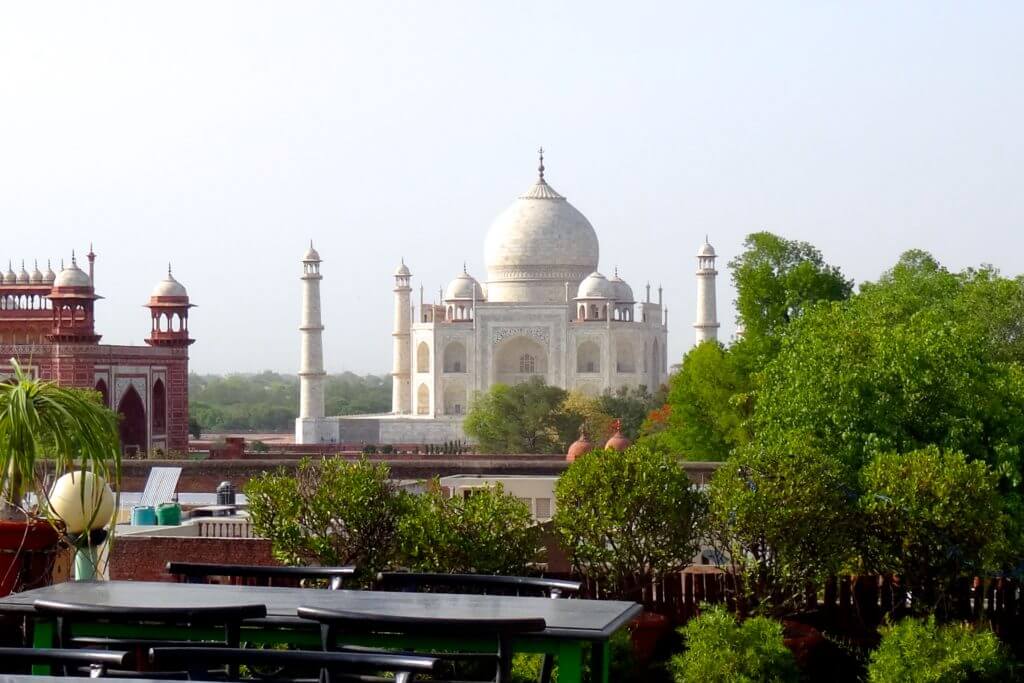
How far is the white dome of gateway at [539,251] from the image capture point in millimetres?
46344

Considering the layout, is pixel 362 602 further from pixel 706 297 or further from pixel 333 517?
pixel 706 297

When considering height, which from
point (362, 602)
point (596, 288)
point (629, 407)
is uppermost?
point (596, 288)

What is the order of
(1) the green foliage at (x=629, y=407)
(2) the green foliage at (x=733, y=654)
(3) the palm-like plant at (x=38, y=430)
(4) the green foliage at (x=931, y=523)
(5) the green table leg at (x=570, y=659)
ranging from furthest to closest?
(1) the green foliage at (x=629, y=407), (4) the green foliage at (x=931, y=523), (2) the green foliage at (x=733, y=654), (3) the palm-like plant at (x=38, y=430), (5) the green table leg at (x=570, y=659)

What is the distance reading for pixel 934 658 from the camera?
6656 millimetres

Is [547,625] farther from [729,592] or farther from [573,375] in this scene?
[573,375]

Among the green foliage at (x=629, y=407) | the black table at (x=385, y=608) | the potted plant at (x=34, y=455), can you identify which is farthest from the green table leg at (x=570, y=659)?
the green foliage at (x=629, y=407)

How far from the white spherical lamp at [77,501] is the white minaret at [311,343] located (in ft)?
126

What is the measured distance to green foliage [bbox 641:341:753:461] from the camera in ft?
78.5

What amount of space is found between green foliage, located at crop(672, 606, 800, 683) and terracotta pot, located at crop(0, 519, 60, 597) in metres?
2.62

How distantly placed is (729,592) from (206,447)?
32185 mm

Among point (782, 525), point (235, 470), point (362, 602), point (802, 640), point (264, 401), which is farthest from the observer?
point (264, 401)

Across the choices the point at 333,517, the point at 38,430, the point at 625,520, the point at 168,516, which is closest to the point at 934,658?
the point at 625,520

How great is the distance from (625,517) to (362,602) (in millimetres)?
3764

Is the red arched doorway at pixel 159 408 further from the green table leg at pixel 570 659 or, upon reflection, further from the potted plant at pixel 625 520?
the green table leg at pixel 570 659
